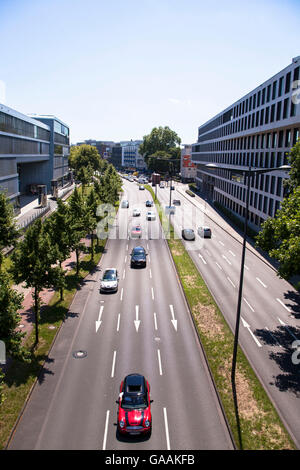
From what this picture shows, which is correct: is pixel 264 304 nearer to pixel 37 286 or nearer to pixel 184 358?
pixel 184 358

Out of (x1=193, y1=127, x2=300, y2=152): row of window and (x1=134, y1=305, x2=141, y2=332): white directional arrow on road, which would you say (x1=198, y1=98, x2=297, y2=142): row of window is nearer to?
(x1=193, y1=127, x2=300, y2=152): row of window

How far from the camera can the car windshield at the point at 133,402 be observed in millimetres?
17000

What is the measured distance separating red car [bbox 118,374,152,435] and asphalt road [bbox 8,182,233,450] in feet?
1.63

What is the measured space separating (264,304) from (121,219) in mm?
41988

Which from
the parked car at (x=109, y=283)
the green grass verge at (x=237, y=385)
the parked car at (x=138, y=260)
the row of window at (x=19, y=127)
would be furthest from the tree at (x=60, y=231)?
the row of window at (x=19, y=127)

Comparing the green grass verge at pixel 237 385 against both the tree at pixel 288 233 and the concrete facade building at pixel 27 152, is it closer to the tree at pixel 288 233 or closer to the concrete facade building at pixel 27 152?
the tree at pixel 288 233

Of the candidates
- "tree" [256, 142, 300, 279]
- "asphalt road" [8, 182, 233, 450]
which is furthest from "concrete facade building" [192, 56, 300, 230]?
"asphalt road" [8, 182, 233, 450]

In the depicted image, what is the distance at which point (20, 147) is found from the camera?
68750mm

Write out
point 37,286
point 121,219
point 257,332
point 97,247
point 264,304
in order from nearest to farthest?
point 37,286 → point 257,332 → point 264,304 → point 97,247 → point 121,219

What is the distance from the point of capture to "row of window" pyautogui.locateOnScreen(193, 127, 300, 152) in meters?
Result: 46.9

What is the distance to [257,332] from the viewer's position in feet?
85.9

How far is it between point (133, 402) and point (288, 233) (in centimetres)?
1630

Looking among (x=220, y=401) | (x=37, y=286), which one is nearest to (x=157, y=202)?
(x=37, y=286)

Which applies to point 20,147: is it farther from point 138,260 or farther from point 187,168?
point 187,168
